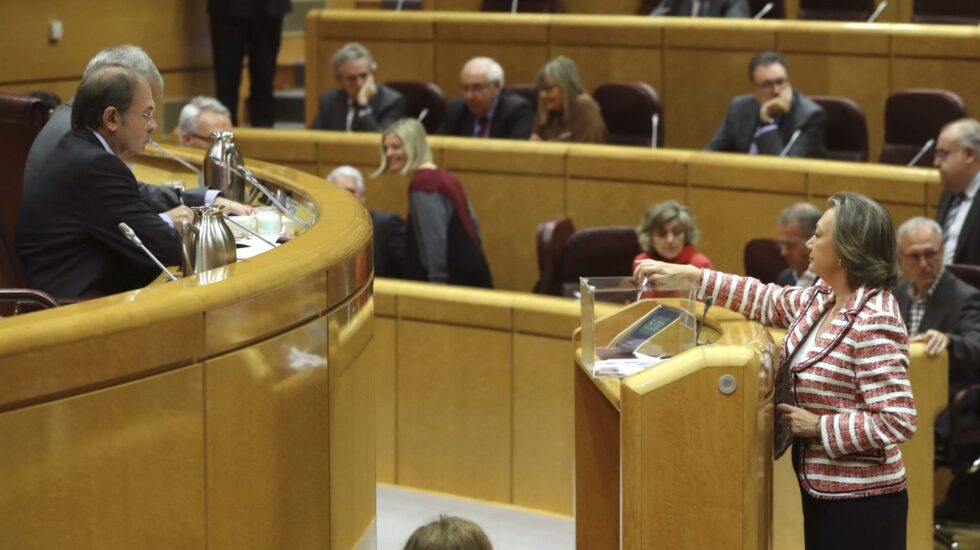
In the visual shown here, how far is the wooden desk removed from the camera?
186 cm

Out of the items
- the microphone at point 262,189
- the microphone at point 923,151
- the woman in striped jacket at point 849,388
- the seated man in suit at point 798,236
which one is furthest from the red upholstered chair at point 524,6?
the woman in striped jacket at point 849,388

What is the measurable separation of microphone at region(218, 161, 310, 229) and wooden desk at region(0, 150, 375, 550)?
425mm

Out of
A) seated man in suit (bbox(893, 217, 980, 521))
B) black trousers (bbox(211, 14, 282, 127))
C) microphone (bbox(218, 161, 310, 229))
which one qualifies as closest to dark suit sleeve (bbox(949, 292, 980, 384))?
seated man in suit (bbox(893, 217, 980, 521))

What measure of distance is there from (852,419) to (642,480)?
41cm

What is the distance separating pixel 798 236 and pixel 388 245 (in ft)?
5.00

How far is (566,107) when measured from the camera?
20.2 ft

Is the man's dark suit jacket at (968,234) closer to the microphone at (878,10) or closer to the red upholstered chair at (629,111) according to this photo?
the red upholstered chair at (629,111)

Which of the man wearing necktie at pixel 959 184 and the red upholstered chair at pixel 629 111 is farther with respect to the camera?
the red upholstered chair at pixel 629 111

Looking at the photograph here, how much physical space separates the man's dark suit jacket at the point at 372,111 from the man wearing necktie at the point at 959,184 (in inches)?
98.3

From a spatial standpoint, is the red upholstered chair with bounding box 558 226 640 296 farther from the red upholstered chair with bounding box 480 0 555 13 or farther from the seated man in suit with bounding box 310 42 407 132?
the red upholstered chair with bounding box 480 0 555 13

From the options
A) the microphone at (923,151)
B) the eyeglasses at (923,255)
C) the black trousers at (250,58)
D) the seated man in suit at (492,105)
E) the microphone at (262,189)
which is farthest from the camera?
the black trousers at (250,58)

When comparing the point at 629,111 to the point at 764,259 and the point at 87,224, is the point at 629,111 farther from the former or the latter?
the point at 87,224

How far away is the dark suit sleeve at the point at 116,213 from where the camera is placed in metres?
2.58

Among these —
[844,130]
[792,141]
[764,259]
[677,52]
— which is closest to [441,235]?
[764,259]
